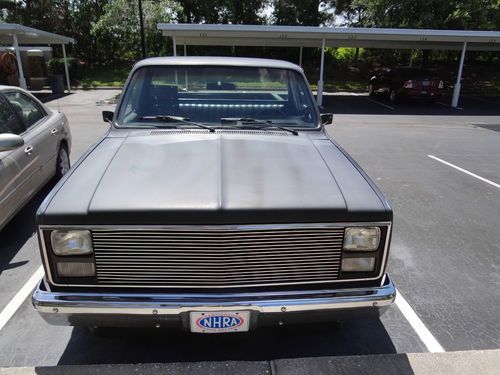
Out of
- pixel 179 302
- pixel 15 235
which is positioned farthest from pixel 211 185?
pixel 15 235

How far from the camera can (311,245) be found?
7.20 ft

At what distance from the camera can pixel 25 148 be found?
14.1 feet

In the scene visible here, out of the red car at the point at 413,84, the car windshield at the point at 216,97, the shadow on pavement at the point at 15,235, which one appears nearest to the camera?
the car windshield at the point at 216,97

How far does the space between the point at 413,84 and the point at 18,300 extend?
16749mm

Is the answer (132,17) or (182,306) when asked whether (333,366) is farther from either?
(132,17)

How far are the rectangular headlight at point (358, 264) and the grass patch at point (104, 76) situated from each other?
23.8 metres

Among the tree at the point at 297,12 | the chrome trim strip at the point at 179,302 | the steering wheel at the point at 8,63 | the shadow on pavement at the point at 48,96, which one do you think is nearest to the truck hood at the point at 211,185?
the chrome trim strip at the point at 179,302

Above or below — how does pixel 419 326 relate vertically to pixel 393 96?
above

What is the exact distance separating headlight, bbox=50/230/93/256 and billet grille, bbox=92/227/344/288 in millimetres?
46

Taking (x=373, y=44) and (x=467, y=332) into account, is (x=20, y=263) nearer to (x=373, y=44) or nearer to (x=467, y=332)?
(x=467, y=332)

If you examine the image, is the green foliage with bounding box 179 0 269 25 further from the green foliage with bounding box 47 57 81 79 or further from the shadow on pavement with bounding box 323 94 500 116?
the shadow on pavement with bounding box 323 94 500 116

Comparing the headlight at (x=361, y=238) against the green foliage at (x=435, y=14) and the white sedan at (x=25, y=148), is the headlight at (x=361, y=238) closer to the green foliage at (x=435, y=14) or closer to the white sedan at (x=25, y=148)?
the white sedan at (x=25, y=148)

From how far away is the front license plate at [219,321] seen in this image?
2.15 meters

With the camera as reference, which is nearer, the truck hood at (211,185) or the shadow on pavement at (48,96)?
the truck hood at (211,185)
